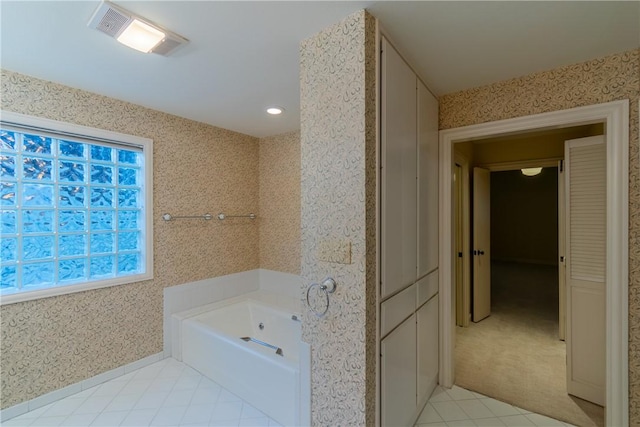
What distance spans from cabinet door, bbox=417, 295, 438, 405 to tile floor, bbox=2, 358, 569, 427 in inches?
5.4

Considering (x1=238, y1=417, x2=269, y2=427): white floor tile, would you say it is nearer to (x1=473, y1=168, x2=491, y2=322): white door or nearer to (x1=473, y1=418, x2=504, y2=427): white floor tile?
(x1=473, y1=418, x2=504, y2=427): white floor tile

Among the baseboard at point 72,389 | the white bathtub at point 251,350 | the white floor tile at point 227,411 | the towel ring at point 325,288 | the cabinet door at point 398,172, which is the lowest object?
the white floor tile at point 227,411

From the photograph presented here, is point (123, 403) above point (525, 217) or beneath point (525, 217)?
beneath

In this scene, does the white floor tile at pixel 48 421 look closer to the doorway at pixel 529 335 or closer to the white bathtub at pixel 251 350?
the white bathtub at pixel 251 350

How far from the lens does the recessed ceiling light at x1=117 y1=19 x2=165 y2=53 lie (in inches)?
57.4

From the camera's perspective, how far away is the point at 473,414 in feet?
6.63

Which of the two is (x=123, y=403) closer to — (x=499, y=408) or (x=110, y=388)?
(x=110, y=388)

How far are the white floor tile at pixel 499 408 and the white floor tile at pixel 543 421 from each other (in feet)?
0.27

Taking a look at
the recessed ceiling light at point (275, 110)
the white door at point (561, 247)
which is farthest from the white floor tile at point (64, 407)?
the white door at point (561, 247)

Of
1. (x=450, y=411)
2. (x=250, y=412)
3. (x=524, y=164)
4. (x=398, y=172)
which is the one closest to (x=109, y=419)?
(x=250, y=412)

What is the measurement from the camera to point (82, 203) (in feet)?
7.63

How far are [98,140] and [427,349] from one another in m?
3.10

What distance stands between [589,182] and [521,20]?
1.52 m

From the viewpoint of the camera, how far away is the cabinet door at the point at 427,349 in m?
1.99
